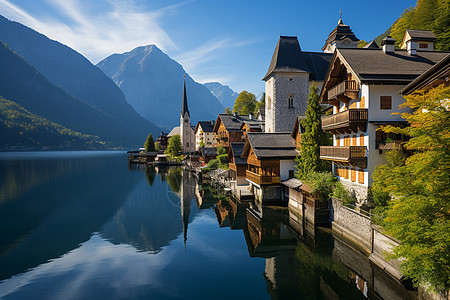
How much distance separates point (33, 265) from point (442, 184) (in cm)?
2318

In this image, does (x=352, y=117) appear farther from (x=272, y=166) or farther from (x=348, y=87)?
(x=272, y=166)

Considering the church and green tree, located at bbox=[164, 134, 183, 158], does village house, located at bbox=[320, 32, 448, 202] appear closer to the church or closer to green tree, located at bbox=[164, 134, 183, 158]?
the church

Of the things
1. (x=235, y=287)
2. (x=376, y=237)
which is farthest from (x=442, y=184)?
(x=235, y=287)

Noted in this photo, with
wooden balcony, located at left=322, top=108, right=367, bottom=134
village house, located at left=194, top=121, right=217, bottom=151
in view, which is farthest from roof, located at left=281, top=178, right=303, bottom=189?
village house, located at left=194, top=121, right=217, bottom=151

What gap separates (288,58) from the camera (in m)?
48.3

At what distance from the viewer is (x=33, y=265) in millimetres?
18859

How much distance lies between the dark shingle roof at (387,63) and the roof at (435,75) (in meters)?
5.14

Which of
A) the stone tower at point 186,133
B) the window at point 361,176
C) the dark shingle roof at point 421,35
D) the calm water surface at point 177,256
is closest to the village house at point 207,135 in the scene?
the stone tower at point 186,133

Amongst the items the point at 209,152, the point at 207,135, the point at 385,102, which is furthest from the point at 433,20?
the point at 207,135

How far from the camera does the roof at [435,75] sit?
489 inches

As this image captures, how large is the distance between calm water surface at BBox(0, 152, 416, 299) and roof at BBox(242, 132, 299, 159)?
5.96 m

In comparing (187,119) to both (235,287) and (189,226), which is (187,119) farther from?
(235,287)

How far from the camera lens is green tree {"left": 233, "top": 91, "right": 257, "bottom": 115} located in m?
97.4

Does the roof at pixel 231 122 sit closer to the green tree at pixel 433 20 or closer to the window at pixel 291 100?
the window at pixel 291 100
